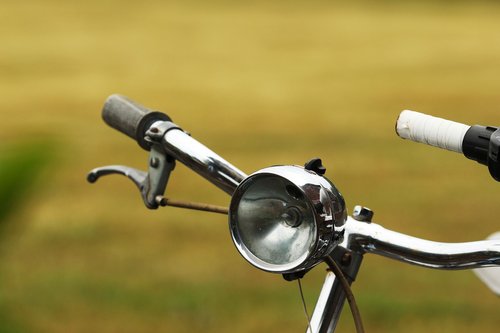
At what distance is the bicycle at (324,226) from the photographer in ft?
3.50

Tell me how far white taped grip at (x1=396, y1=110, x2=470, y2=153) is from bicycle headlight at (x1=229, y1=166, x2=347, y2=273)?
0.40 ft

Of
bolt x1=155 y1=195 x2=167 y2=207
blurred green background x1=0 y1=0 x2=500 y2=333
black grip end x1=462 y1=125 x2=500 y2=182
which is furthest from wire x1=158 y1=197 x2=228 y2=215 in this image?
black grip end x1=462 y1=125 x2=500 y2=182

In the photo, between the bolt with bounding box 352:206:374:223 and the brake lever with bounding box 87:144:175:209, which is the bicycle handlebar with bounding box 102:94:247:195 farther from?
the bolt with bounding box 352:206:374:223

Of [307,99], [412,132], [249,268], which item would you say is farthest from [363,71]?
[412,132]

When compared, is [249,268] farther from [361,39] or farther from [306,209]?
[361,39]

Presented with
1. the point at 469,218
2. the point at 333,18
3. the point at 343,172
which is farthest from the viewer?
the point at 333,18

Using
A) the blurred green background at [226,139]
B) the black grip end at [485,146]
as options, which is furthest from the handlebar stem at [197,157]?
the black grip end at [485,146]

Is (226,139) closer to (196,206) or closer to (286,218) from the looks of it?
(196,206)

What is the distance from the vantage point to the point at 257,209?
1117 mm

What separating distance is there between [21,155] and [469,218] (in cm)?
552

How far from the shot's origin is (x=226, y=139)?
8.75 meters

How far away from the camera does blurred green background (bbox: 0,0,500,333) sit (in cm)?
464

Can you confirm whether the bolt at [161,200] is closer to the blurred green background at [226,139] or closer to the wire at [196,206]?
the wire at [196,206]

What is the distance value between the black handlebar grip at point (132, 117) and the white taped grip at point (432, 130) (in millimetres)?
410
